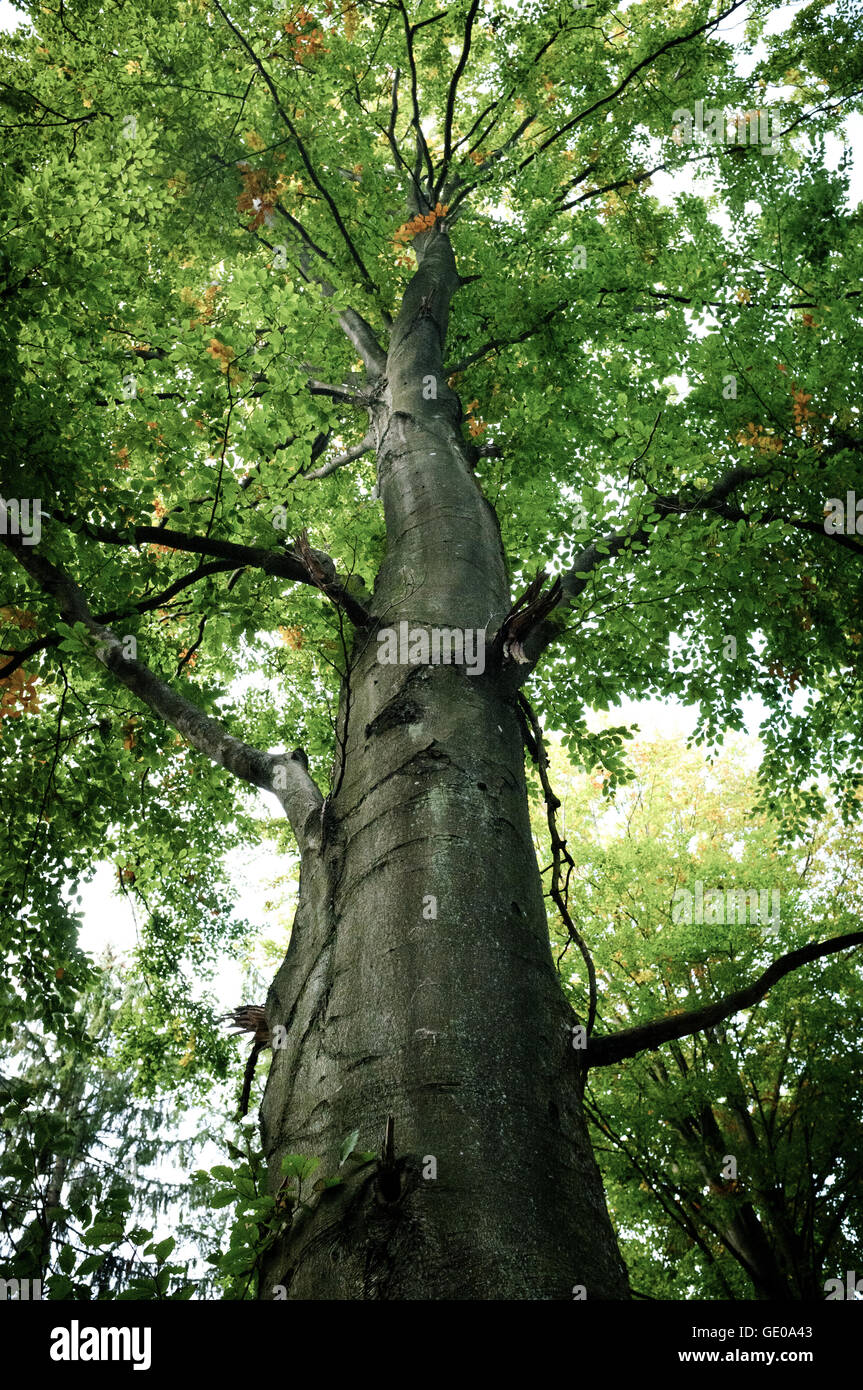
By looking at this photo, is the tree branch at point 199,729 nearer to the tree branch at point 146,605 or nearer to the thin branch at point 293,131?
the tree branch at point 146,605

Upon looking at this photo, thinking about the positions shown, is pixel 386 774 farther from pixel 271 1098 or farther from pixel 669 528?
pixel 669 528

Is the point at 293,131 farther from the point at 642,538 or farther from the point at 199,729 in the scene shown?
the point at 199,729

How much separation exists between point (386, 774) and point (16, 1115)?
1.29 meters

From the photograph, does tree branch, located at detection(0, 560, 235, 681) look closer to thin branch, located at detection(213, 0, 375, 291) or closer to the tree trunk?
the tree trunk

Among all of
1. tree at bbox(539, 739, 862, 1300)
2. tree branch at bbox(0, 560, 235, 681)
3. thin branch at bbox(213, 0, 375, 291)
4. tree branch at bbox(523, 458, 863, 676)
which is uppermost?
thin branch at bbox(213, 0, 375, 291)

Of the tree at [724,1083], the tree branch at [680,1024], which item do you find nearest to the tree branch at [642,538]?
the tree branch at [680,1024]

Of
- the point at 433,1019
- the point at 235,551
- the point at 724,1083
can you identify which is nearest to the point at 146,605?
the point at 235,551

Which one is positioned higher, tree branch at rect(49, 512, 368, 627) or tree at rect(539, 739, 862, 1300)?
tree branch at rect(49, 512, 368, 627)

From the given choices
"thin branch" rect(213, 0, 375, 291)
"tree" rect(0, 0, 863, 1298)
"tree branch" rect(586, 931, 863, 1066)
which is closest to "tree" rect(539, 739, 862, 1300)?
"tree" rect(0, 0, 863, 1298)

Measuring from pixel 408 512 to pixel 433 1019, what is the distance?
8.24ft

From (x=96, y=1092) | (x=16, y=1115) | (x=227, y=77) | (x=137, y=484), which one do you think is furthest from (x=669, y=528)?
(x=96, y=1092)

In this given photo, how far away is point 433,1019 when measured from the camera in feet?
5.90

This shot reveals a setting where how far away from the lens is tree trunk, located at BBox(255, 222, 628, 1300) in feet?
4.92

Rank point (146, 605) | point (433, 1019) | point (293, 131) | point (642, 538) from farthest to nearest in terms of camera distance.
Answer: point (293, 131) → point (642, 538) → point (146, 605) → point (433, 1019)
